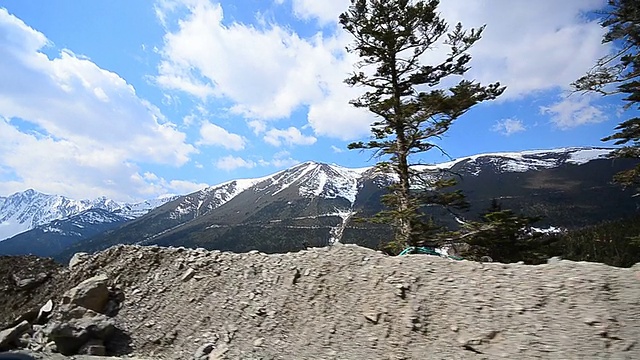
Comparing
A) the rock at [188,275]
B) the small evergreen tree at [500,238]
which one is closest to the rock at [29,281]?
the rock at [188,275]

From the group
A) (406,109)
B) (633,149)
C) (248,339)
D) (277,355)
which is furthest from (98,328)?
(633,149)

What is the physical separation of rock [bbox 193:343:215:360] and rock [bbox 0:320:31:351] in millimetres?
4768

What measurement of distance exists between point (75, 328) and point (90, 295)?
1.33 metres

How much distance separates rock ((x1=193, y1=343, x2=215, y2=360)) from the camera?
26.1 feet

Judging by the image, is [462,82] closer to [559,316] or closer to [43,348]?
[559,316]

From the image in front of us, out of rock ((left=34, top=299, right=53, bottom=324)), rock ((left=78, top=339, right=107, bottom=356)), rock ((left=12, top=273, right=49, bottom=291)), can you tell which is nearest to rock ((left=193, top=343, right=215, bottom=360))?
rock ((left=78, top=339, right=107, bottom=356))

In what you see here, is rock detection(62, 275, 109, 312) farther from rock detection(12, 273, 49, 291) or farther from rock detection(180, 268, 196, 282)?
rock detection(12, 273, 49, 291)

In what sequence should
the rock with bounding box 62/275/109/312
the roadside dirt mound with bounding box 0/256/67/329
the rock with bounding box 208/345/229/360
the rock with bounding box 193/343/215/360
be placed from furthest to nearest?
1. the roadside dirt mound with bounding box 0/256/67/329
2. the rock with bounding box 62/275/109/312
3. the rock with bounding box 193/343/215/360
4. the rock with bounding box 208/345/229/360

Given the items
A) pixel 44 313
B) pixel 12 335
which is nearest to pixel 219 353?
pixel 12 335

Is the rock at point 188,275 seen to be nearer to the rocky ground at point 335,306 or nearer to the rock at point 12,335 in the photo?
the rocky ground at point 335,306

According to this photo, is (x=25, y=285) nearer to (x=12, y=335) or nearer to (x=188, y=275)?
(x=12, y=335)

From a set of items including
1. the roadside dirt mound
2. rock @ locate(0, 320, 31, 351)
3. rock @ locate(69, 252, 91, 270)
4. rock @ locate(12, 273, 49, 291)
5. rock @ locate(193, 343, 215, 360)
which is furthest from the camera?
rock @ locate(69, 252, 91, 270)

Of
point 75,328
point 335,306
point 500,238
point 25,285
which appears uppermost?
point 500,238

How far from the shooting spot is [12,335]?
903 cm
